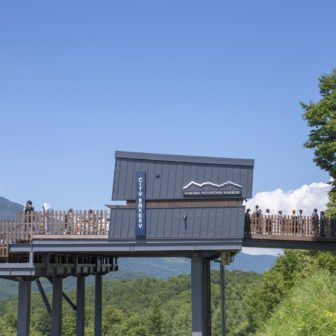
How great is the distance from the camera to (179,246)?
24469mm

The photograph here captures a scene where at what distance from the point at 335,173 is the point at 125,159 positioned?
12.8 m

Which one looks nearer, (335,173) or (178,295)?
(335,173)

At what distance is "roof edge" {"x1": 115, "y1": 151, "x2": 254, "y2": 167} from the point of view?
24.9m

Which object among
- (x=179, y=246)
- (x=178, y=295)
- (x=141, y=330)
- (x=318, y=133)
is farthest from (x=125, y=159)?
(x=178, y=295)

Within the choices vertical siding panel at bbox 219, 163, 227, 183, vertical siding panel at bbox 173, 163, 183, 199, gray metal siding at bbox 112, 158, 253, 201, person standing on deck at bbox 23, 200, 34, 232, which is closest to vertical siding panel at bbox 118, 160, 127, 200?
gray metal siding at bbox 112, 158, 253, 201

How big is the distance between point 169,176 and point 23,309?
988 centimetres

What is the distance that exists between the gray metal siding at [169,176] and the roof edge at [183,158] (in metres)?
0.14

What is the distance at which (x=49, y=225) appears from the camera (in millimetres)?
25344

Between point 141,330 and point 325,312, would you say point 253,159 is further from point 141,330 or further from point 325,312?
point 141,330

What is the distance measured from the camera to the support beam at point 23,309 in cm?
2673

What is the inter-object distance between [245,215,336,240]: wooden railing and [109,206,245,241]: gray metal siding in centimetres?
173

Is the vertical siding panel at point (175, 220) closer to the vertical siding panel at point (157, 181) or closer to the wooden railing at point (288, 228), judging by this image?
the vertical siding panel at point (157, 181)

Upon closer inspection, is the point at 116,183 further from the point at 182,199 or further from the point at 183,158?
the point at 183,158

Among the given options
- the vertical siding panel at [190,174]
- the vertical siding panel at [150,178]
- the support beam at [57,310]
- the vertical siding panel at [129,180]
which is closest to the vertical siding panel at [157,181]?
the vertical siding panel at [150,178]
